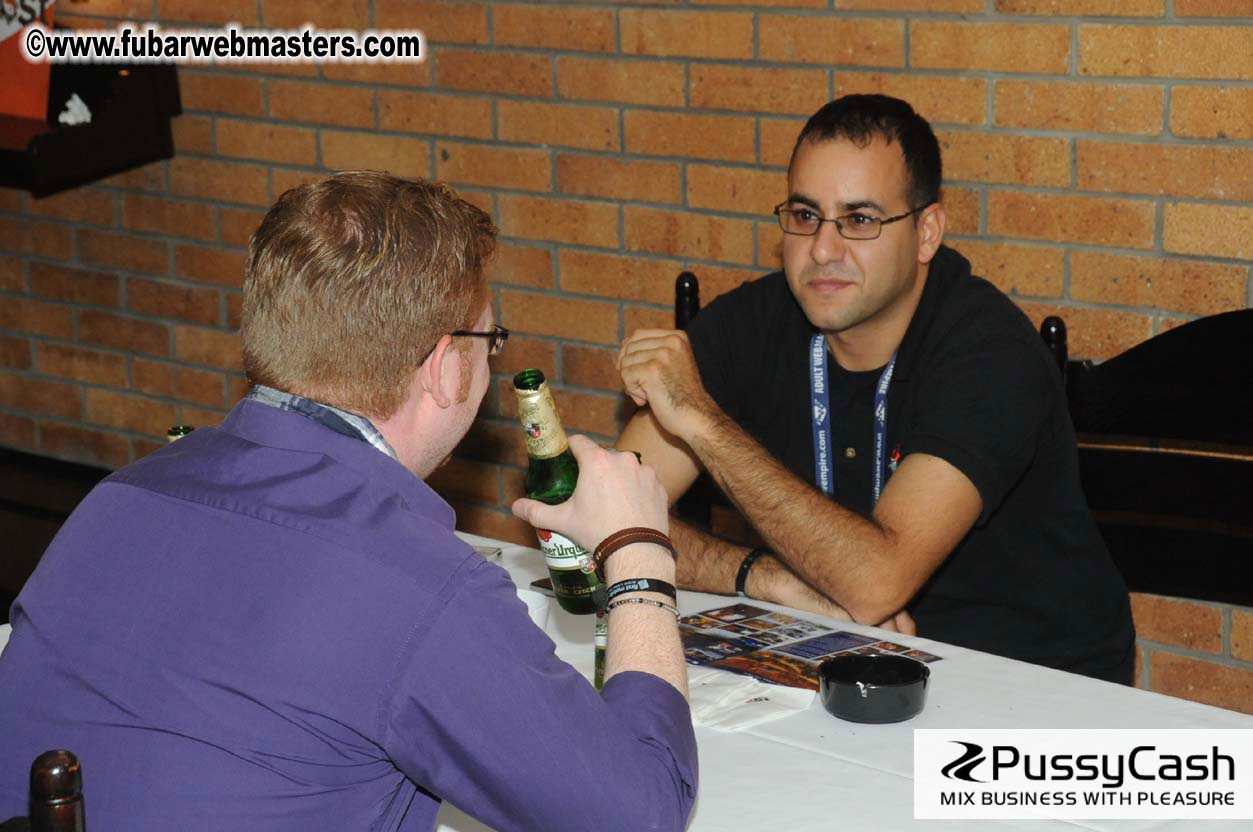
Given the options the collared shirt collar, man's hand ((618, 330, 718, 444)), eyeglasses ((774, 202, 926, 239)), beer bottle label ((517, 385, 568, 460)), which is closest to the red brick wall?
eyeglasses ((774, 202, 926, 239))

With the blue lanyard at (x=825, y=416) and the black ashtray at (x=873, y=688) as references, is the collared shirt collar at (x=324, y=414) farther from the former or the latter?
the blue lanyard at (x=825, y=416)

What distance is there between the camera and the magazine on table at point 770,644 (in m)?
1.67

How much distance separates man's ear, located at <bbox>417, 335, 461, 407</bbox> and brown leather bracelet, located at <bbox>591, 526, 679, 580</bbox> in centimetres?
20

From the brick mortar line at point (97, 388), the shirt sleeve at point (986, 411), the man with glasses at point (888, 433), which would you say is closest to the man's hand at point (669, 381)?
the man with glasses at point (888, 433)

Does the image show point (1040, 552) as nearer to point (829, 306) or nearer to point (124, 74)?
point (829, 306)

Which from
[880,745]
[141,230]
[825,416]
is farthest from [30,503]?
[880,745]

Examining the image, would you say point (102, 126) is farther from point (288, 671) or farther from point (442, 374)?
point (288, 671)

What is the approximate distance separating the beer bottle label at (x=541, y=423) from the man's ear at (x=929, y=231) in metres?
0.93

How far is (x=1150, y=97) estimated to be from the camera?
2.43 metres

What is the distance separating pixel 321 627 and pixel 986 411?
124cm

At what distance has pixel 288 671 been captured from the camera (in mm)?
1111

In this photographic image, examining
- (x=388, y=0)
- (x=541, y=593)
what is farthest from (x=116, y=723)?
(x=388, y=0)

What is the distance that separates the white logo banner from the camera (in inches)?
53.8

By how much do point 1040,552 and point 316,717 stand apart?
1.36 meters
